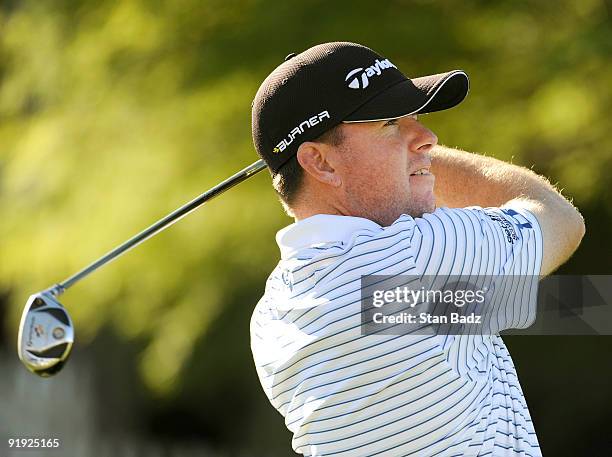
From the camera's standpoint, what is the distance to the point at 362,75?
1.99 meters

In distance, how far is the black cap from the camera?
6.49 feet

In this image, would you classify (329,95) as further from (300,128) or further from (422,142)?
(422,142)

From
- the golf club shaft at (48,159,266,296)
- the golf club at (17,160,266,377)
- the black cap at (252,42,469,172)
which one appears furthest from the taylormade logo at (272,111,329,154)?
the golf club at (17,160,266,377)

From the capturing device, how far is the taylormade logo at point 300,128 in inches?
78.2

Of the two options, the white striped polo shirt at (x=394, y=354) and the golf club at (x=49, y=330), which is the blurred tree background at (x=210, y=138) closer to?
the golf club at (x=49, y=330)

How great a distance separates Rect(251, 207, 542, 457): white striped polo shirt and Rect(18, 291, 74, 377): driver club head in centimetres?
79

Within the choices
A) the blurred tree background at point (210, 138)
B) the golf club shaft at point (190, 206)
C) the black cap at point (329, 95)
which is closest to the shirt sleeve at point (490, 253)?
the black cap at point (329, 95)

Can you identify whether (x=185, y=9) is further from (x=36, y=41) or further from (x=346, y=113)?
(x=346, y=113)

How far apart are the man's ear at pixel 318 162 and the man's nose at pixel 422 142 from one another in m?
0.15

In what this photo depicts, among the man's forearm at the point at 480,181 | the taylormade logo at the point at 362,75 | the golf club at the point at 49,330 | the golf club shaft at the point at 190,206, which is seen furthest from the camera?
the golf club at the point at 49,330

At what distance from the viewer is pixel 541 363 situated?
5.34 m

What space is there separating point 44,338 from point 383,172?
0.99m

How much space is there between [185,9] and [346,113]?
10.5ft

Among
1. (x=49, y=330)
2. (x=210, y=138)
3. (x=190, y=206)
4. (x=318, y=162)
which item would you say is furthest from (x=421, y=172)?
(x=210, y=138)
